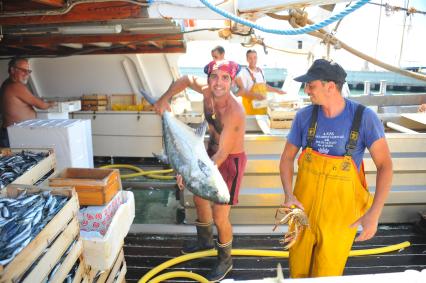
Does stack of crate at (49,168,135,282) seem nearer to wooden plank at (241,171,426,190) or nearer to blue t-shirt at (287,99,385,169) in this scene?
blue t-shirt at (287,99,385,169)

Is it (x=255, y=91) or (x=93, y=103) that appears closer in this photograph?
(x=255, y=91)

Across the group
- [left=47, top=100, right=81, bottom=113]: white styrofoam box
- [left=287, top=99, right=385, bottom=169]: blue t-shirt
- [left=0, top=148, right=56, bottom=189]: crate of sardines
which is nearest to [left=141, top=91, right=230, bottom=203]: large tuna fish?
[left=287, top=99, right=385, bottom=169]: blue t-shirt

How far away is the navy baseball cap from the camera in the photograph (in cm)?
203

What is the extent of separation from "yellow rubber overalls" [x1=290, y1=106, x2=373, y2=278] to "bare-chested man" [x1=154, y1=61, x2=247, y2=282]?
0.75 meters

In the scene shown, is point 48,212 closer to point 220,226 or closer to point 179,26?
point 220,226

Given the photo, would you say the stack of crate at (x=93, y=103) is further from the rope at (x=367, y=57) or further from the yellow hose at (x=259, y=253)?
the rope at (x=367, y=57)

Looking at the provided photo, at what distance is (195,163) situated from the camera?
2.25 m

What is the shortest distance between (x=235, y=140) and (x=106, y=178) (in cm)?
118

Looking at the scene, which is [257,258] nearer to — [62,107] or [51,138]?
[51,138]

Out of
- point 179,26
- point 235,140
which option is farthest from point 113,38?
point 235,140

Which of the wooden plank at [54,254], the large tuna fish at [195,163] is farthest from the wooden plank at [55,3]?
the wooden plank at [54,254]

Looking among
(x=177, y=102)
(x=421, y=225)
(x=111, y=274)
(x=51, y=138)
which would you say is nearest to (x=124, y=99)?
(x=177, y=102)

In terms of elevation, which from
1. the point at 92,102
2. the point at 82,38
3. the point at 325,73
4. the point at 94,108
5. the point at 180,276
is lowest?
the point at 180,276

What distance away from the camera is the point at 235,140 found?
287cm
